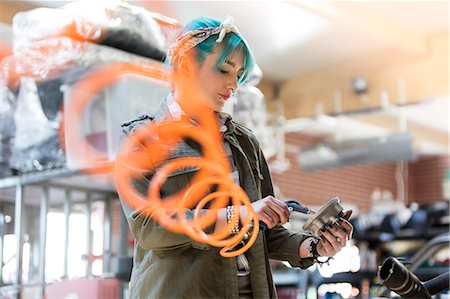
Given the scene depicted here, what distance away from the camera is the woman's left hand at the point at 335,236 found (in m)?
1.14

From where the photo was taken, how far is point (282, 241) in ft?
4.16

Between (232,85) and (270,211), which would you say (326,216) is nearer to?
(270,211)

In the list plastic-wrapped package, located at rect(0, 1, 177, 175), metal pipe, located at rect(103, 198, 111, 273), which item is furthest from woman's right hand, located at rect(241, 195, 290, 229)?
metal pipe, located at rect(103, 198, 111, 273)

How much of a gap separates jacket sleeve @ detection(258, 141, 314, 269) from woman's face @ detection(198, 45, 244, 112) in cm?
17

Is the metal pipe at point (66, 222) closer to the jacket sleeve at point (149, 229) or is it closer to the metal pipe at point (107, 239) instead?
the metal pipe at point (107, 239)

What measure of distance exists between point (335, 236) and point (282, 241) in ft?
0.50

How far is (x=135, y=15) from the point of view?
8.03ft

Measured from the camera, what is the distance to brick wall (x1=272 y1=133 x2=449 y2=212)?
7848 millimetres

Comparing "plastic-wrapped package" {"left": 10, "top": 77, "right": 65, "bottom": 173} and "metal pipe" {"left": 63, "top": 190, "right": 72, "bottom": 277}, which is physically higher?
"plastic-wrapped package" {"left": 10, "top": 77, "right": 65, "bottom": 173}

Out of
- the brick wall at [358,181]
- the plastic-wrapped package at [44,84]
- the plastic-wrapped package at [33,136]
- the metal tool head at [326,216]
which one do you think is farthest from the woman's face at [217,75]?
the brick wall at [358,181]

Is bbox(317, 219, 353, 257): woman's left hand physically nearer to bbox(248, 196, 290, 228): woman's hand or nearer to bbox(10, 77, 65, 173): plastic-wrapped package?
bbox(248, 196, 290, 228): woman's hand

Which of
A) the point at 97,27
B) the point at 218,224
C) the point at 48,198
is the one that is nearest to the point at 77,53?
the point at 97,27

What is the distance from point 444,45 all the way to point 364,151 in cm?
152

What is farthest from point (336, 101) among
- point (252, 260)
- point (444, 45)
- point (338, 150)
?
point (252, 260)
